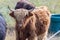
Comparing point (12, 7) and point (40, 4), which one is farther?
point (40, 4)

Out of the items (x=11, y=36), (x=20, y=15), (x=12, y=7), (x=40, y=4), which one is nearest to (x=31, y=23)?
(x=20, y=15)

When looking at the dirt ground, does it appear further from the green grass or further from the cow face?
the cow face

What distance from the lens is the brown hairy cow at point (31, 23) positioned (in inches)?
338

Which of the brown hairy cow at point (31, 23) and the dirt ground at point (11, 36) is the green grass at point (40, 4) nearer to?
the dirt ground at point (11, 36)

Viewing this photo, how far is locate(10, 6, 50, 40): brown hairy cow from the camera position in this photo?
859 cm

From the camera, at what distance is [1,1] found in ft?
Result: 48.6

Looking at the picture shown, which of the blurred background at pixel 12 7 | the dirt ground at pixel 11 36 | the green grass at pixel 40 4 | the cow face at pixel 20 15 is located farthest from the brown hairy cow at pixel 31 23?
the green grass at pixel 40 4

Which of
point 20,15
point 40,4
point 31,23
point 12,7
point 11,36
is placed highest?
point 20,15

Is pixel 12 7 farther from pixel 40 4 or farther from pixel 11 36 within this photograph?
pixel 11 36

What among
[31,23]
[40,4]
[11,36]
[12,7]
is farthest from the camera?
[40,4]

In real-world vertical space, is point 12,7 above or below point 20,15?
below

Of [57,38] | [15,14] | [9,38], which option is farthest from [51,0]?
[15,14]

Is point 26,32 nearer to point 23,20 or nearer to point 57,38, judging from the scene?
point 23,20

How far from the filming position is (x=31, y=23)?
9266 mm
